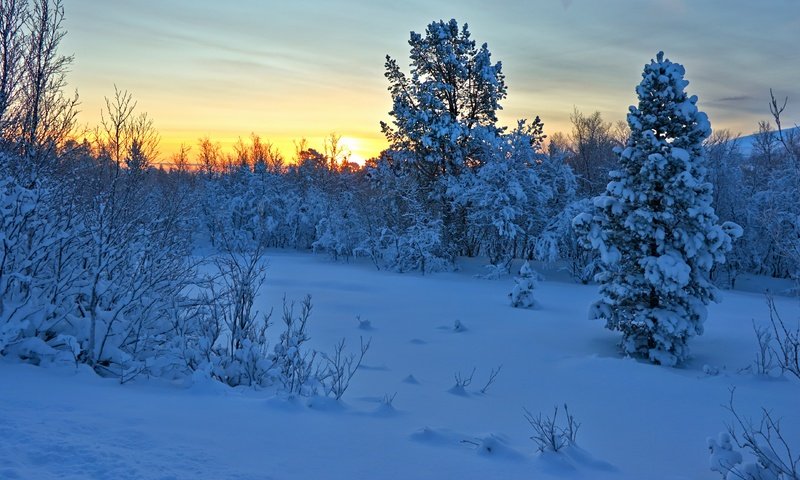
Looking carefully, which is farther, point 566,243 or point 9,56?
point 566,243

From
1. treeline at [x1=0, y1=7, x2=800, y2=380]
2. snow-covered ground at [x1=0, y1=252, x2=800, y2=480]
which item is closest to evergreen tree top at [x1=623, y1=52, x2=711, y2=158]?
treeline at [x1=0, y1=7, x2=800, y2=380]

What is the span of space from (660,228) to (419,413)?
7.90 m

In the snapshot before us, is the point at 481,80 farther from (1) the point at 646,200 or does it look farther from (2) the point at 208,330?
(2) the point at 208,330

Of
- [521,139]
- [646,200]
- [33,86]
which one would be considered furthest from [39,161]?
[521,139]

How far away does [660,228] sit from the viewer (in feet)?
39.5

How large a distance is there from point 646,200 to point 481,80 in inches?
771

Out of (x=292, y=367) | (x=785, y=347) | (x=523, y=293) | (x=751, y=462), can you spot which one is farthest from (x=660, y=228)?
(x=292, y=367)

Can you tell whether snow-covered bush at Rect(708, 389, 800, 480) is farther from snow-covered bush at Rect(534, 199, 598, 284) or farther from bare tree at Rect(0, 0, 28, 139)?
snow-covered bush at Rect(534, 199, 598, 284)

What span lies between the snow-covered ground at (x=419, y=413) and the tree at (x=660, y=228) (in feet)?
2.97

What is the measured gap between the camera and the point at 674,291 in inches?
462

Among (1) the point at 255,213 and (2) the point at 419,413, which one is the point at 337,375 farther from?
(1) the point at 255,213

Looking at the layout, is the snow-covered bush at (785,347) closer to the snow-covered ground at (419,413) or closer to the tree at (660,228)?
the snow-covered ground at (419,413)

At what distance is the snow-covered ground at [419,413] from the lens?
4023 mm

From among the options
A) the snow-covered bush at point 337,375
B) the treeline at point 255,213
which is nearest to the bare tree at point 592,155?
the treeline at point 255,213
